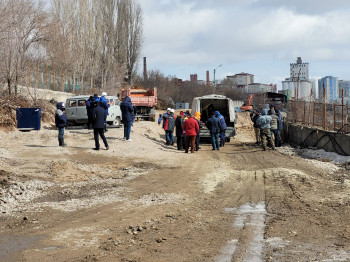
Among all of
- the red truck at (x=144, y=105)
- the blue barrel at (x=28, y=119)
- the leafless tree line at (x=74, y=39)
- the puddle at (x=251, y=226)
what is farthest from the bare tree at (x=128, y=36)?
the puddle at (x=251, y=226)

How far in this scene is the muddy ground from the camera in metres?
5.74

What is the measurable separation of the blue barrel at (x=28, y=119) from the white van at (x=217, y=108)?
26.3ft

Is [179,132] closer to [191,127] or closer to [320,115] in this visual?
[191,127]

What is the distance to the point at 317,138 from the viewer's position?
20094 mm

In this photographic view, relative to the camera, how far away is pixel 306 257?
5395 mm

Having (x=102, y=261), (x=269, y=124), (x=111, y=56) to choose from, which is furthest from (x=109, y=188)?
(x=111, y=56)

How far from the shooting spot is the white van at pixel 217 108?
2458 cm

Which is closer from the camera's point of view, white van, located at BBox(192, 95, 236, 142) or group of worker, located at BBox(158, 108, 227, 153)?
group of worker, located at BBox(158, 108, 227, 153)

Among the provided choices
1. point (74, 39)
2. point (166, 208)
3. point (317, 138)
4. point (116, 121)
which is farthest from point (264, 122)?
point (74, 39)

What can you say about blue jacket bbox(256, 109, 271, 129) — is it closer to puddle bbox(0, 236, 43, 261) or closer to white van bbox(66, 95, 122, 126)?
white van bbox(66, 95, 122, 126)

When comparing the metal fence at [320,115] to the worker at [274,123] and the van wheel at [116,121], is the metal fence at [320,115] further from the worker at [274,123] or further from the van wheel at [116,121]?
the van wheel at [116,121]

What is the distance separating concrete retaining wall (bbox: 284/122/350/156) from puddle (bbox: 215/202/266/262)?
31.5 feet

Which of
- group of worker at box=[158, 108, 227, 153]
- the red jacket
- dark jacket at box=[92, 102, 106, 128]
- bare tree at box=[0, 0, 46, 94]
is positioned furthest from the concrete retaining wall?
bare tree at box=[0, 0, 46, 94]

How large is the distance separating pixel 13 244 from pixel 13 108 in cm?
1993
